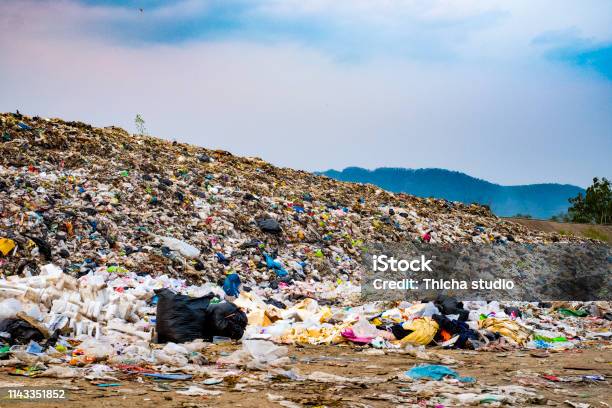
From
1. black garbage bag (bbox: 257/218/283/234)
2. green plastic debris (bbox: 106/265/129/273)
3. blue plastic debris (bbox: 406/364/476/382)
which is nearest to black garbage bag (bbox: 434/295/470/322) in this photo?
blue plastic debris (bbox: 406/364/476/382)

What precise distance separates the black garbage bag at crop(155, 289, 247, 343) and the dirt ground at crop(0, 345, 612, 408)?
0.35 metres

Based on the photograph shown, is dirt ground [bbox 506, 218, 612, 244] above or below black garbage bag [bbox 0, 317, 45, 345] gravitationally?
above

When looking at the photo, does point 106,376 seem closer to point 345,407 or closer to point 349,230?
point 345,407

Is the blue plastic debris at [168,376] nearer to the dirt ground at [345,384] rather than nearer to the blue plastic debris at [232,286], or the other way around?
the dirt ground at [345,384]

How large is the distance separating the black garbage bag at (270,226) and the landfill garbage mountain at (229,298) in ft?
0.19

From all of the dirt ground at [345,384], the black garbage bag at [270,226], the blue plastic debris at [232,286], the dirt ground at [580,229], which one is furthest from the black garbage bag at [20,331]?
the dirt ground at [580,229]

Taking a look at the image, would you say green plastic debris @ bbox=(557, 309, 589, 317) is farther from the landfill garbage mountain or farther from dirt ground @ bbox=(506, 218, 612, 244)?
dirt ground @ bbox=(506, 218, 612, 244)

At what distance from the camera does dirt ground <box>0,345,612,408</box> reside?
164 inches

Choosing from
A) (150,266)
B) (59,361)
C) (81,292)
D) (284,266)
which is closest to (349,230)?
Result: (284,266)

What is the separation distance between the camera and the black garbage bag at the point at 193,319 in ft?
20.8

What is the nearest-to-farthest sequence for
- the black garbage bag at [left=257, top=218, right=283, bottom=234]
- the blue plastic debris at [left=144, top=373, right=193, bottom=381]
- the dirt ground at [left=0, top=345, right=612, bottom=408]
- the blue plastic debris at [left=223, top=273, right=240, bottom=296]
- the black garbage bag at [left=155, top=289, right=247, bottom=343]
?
1. the dirt ground at [left=0, top=345, right=612, bottom=408]
2. the blue plastic debris at [left=144, top=373, right=193, bottom=381]
3. the black garbage bag at [left=155, top=289, right=247, bottom=343]
4. the blue plastic debris at [left=223, top=273, right=240, bottom=296]
5. the black garbage bag at [left=257, top=218, right=283, bottom=234]

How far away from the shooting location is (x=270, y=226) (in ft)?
40.3

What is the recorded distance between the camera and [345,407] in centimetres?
410


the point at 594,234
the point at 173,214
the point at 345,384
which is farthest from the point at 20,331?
the point at 594,234
